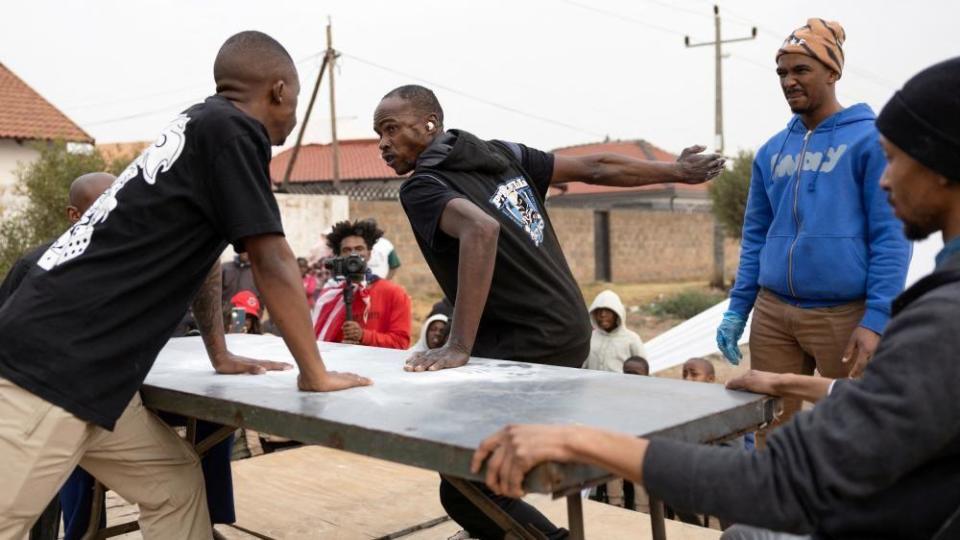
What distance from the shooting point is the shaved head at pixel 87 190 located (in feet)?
11.9

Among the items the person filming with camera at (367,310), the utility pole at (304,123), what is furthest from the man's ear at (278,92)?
the utility pole at (304,123)

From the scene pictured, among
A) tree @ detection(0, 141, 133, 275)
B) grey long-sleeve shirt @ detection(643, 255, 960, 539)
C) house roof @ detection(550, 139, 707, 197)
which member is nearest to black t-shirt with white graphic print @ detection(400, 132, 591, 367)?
grey long-sleeve shirt @ detection(643, 255, 960, 539)

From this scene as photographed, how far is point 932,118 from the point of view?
142 cm

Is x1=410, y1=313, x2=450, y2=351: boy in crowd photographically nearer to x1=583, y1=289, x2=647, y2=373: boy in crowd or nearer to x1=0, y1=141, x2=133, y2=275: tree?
x1=583, y1=289, x2=647, y2=373: boy in crowd

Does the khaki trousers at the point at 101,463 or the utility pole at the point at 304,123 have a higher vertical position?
the utility pole at the point at 304,123

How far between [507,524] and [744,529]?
62 centimetres

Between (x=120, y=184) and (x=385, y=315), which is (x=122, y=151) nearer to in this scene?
(x=385, y=315)

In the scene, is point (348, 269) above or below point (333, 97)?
below

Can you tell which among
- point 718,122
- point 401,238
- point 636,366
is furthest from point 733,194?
point 636,366

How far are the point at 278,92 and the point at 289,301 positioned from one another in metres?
0.58

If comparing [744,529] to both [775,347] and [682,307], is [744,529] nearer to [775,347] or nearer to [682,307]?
[775,347]

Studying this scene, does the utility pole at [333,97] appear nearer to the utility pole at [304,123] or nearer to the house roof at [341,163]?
the utility pole at [304,123]

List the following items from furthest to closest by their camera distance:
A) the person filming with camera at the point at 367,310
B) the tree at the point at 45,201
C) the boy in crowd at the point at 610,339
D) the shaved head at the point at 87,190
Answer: the tree at the point at 45,201, the boy in crowd at the point at 610,339, the person filming with camera at the point at 367,310, the shaved head at the point at 87,190

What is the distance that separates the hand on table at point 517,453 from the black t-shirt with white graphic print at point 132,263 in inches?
35.9
